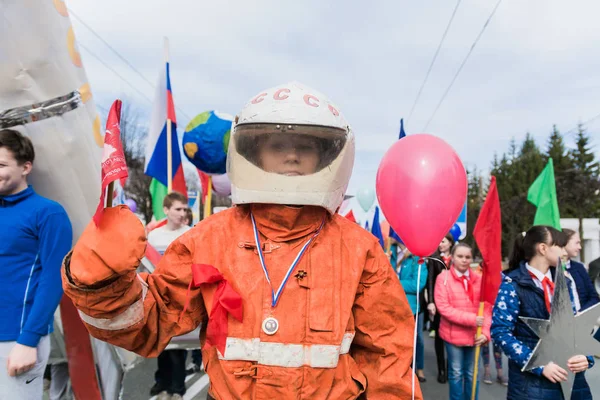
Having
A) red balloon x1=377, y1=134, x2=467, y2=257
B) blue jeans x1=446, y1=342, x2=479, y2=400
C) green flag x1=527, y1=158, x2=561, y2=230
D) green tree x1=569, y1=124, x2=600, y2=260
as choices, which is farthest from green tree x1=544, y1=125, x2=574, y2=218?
red balloon x1=377, y1=134, x2=467, y2=257

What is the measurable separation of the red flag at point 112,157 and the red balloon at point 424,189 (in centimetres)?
136

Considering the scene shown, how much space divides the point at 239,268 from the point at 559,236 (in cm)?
242

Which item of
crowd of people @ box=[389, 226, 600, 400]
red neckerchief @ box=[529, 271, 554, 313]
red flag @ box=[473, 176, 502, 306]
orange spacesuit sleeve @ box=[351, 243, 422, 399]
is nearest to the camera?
orange spacesuit sleeve @ box=[351, 243, 422, 399]

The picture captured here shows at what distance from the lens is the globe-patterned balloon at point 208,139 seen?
4.90m

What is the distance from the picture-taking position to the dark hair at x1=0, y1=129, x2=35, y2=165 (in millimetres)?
2223

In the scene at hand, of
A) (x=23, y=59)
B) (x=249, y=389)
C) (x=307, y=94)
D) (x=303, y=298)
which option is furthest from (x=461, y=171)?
(x=23, y=59)

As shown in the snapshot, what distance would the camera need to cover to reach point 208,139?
494cm

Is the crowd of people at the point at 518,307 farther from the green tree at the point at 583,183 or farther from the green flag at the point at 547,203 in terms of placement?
the green tree at the point at 583,183

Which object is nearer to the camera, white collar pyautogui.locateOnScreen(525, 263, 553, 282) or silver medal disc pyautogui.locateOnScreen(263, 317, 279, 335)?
silver medal disc pyautogui.locateOnScreen(263, 317, 279, 335)

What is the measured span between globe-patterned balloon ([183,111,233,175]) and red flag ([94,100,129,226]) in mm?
3279

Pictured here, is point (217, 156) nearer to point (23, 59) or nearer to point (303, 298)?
point (23, 59)

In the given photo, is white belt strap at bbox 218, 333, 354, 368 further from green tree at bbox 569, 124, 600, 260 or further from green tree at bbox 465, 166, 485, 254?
green tree at bbox 465, 166, 485, 254

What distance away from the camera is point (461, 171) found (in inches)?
92.2

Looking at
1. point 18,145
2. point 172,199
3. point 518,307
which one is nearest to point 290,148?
point 18,145
